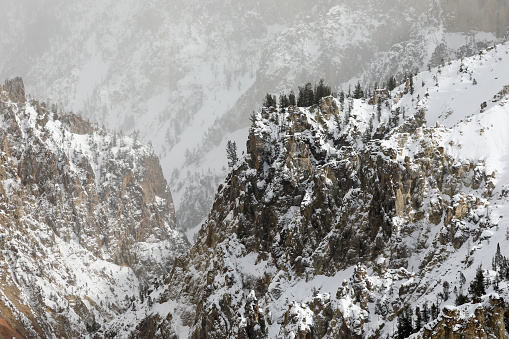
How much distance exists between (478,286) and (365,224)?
3911cm

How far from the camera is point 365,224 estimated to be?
13150 centimetres

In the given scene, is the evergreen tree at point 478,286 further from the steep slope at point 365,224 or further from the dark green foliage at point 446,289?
the dark green foliage at point 446,289

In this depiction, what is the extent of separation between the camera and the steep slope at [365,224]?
110 meters

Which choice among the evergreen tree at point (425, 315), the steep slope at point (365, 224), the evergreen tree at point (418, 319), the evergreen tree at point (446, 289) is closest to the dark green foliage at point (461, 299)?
the steep slope at point (365, 224)

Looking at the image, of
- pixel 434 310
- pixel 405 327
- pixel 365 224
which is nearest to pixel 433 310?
pixel 434 310

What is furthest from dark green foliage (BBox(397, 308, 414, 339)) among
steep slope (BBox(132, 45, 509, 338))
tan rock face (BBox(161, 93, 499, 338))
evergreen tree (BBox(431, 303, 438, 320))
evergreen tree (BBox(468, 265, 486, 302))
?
evergreen tree (BBox(468, 265, 486, 302))

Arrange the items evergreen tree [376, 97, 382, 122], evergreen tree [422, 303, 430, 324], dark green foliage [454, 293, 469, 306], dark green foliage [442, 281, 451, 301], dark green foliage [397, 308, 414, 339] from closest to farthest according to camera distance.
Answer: dark green foliage [454, 293, 469, 306], dark green foliage [442, 281, 451, 301], evergreen tree [422, 303, 430, 324], dark green foliage [397, 308, 414, 339], evergreen tree [376, 97, 382, 122]

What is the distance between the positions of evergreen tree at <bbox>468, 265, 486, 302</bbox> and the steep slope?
0.34m

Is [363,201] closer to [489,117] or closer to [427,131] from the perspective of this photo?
[427,131]

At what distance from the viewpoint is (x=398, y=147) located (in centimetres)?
13088

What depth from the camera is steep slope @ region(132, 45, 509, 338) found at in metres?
110

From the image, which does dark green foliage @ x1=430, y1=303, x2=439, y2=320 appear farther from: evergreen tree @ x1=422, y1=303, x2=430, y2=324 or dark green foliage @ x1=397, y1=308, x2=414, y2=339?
dark green foliage @ x1=397, y1=308, x2=414, y2=339

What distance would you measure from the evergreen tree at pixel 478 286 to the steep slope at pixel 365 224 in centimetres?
34

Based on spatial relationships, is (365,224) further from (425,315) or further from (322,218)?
(425,315)
